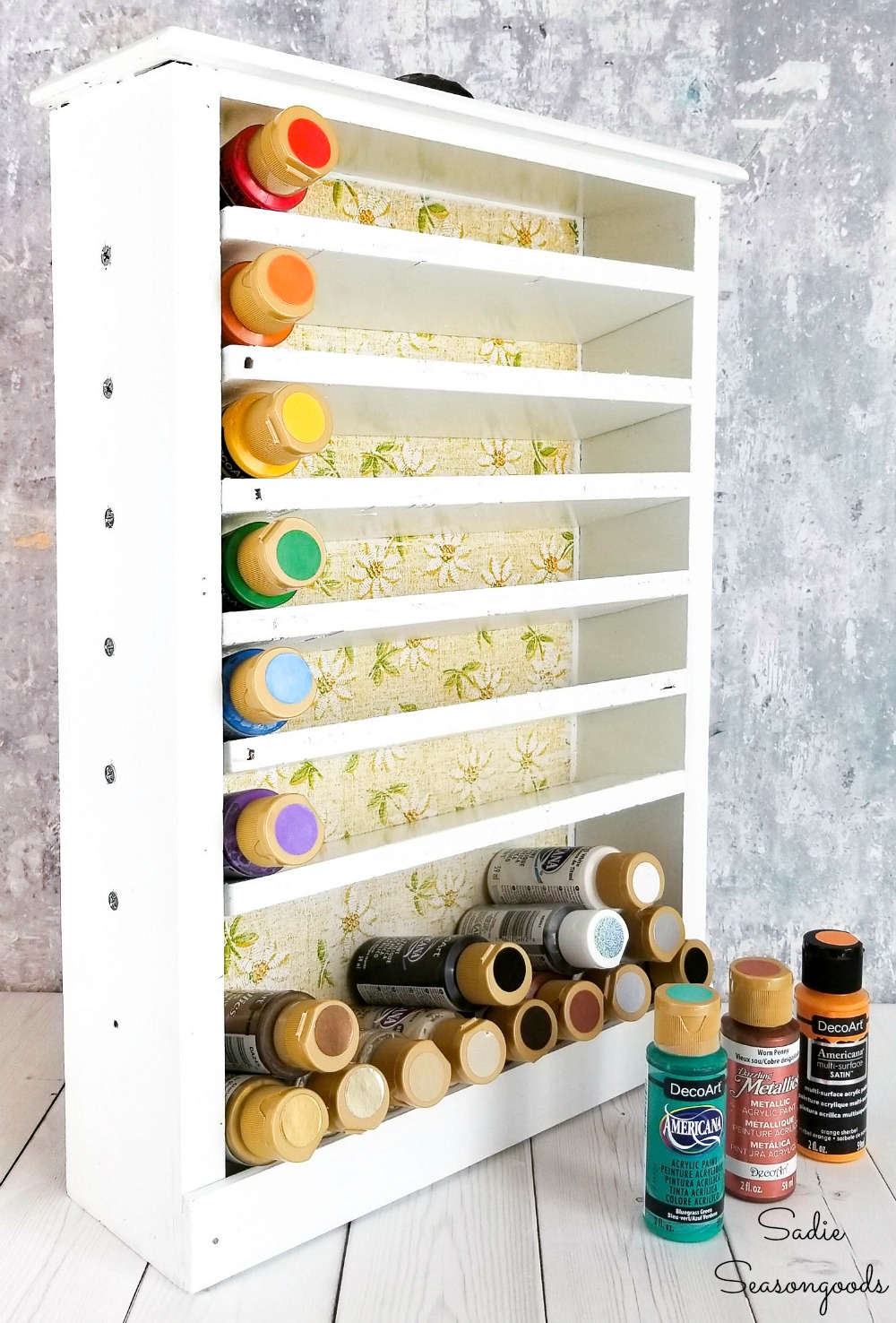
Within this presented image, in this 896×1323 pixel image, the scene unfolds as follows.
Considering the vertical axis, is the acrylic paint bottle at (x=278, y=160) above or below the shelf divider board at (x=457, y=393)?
above

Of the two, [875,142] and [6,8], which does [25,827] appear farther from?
[875,142]

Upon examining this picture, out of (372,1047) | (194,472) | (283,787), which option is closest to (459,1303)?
(372,1047)

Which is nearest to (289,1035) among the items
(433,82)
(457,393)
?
(457,393)

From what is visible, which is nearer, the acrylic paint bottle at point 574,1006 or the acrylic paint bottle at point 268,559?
the acrylic paint bottle at point 268,559

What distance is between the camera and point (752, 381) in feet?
4.14

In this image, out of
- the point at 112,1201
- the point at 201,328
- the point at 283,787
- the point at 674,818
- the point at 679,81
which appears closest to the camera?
the point at 201,328

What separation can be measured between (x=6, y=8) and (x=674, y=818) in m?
1.02

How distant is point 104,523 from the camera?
81cm

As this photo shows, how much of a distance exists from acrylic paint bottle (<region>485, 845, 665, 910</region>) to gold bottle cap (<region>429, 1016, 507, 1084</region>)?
18 cm

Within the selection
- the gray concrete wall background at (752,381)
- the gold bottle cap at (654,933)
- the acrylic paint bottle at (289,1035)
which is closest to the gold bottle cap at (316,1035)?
the acrylic paint bottle at (289,1035)

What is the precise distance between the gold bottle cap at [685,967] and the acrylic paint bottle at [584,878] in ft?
0.17

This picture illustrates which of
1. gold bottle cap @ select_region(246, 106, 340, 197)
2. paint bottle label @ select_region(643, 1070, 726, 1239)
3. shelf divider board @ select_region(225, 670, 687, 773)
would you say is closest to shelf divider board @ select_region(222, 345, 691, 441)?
gold bottle cap @ select_region(246, 106, 340, 197)

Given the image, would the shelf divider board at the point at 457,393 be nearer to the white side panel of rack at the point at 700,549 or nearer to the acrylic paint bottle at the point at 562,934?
the white side panel of rack at the point at 700,549

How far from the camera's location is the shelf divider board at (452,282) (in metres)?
0.78
